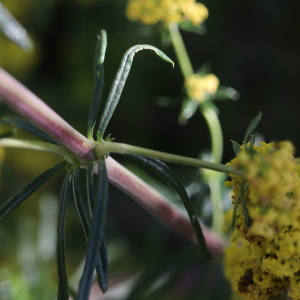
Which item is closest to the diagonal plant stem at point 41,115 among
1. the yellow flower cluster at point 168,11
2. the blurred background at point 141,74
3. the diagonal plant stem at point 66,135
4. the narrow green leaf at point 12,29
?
the diagonal plant stem at point 66,135

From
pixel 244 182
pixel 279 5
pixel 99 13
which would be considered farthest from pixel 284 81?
pixel 244 182

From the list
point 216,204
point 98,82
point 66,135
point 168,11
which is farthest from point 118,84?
point 216,204

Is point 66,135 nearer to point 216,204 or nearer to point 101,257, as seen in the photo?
point 101,257

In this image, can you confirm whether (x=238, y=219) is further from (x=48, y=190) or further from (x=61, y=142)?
(x=48, y=190)

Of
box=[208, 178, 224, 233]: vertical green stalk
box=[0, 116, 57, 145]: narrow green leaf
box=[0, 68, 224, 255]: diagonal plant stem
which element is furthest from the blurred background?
box=[0, 116, 57, 145]: narrow green leaf

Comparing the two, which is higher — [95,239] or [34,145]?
[34,145]

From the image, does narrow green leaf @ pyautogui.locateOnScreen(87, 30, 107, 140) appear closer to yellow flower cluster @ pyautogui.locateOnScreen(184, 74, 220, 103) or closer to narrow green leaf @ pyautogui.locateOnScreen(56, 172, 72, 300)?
narrow green leaf @ pyautogui.locateOnScreen(56, 172, 72, 300)
